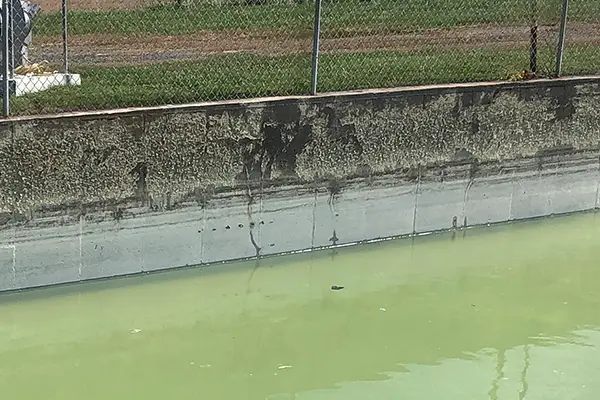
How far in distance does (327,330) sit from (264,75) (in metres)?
3.18

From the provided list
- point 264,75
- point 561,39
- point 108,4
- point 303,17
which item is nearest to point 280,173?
point 264,75

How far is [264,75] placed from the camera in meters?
9.08

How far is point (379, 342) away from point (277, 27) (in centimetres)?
606

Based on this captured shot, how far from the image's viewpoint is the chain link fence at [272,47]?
8.34m

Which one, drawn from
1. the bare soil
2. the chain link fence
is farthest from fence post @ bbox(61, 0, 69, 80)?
the bare soil

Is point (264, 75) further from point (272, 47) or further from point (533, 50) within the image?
point (533, 50)

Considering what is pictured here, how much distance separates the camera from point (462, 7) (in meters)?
12.9

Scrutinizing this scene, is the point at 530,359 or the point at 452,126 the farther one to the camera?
the point at 452,126

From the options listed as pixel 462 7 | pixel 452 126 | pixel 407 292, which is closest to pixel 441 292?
pixel 407 292

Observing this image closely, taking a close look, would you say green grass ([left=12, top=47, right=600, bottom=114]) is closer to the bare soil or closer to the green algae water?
the green algae water

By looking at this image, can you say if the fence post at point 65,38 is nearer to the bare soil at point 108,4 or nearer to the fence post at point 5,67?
the fence post at point 5,67

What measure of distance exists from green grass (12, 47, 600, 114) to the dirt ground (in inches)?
17.1

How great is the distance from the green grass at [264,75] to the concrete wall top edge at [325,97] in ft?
0.78

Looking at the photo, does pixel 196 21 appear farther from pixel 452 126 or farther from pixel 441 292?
pixel 441 292
